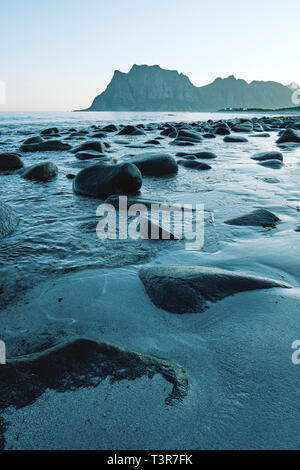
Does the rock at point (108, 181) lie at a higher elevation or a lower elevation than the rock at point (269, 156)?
lower

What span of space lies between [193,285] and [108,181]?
287 cm

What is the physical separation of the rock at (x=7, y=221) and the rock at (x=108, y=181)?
4.50 ft

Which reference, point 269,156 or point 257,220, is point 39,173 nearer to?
point 257,220

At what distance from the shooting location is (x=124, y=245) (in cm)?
267

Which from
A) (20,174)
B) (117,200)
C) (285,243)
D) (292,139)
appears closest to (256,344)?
(285,243)

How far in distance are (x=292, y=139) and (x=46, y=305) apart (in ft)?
37.6

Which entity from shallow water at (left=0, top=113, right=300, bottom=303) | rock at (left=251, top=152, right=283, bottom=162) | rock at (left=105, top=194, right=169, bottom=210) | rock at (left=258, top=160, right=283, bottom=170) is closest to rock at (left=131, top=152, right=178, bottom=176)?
shallow water at (left=0, top=113, right=300, bottom=303)

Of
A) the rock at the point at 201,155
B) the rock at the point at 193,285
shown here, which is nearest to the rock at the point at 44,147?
the rock at the point at 201,155

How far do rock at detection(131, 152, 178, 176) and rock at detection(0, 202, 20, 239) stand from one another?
320 cm

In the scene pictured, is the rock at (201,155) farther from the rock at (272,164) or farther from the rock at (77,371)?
the rock at (77,371)

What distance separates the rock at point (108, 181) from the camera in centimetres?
442

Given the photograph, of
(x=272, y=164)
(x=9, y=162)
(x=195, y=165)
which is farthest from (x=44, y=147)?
(x=272, y=164)

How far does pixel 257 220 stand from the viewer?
3.24 metres

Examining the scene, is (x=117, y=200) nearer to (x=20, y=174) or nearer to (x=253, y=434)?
(x=20, y=174)
